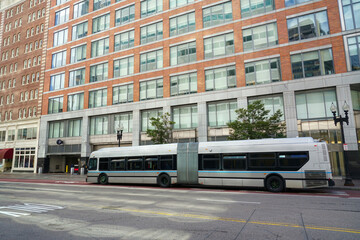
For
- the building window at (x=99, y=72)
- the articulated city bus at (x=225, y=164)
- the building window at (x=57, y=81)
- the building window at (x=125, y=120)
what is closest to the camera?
the articulated city bus at (x=225, y=164)

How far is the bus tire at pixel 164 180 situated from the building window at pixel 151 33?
19.4 m

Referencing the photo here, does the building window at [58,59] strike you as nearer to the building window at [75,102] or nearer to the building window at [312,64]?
the building window at [75,102]

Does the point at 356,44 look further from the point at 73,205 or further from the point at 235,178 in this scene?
the point at 73,205

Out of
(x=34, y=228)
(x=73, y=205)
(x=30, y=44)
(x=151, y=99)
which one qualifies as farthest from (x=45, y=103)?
(x=34, y=228)

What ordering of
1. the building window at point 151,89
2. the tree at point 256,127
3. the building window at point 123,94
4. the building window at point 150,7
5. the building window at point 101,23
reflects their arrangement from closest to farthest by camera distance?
the tree at point 256,127 → the building window at point 151,89 → the building window at point 150,7 → the building window at point 123,94 → the building window at point 101,23

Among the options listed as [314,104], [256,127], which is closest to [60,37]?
[256,127]

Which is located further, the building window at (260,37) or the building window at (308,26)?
the building window at (260,37)

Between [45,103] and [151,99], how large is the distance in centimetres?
1973

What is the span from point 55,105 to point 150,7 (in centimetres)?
2067

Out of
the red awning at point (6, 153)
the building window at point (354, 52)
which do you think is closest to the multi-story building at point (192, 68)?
the building window at point (354, 52)

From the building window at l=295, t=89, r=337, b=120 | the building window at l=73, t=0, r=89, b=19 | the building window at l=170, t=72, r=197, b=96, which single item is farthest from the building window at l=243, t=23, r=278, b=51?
the building window at l=73, t=0, r=89, b=19

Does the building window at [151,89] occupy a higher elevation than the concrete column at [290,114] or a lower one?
higher

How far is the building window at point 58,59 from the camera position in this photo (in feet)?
125

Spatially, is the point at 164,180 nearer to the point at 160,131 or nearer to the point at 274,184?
the point at 274,184
